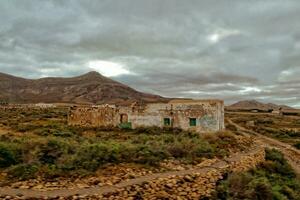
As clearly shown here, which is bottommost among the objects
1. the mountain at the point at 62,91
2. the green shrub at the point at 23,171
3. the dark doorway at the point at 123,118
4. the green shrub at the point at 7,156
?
the green shrub at the point at 23,171

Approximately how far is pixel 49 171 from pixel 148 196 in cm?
342

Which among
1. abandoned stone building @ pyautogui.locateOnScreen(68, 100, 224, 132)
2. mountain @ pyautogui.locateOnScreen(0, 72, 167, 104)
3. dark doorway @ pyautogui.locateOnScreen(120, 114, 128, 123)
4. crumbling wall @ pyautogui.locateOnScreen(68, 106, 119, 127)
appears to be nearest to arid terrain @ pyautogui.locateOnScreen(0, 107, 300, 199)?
abandoned stone building @ pyautogui.locateOnScreen(68, 100, 224, 132)

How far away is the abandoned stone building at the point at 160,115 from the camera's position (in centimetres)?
2756

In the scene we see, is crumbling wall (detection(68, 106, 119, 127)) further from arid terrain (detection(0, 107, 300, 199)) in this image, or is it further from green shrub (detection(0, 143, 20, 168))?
green shrub (detection(0, 143, 20, 168))

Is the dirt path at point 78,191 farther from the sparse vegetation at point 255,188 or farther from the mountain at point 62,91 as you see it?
the mountain at point 62,91

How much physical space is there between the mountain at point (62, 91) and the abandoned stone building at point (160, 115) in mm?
91677

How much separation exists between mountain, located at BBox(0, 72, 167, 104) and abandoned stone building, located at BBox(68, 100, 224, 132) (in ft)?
301

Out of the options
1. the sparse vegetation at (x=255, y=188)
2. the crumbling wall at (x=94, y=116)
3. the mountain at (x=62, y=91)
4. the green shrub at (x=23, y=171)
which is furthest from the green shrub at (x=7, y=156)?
the mountain at (x=62, y=91)

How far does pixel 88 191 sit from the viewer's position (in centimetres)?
1065

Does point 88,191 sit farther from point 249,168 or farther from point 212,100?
point 212,100

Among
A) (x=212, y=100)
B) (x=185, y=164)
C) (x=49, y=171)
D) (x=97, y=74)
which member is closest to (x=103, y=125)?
(x=212, y=100)

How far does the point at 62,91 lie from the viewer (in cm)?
14850

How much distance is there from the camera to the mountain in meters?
131

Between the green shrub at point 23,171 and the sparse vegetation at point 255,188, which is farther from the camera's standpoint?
the sparse vegetation at point 255,188
